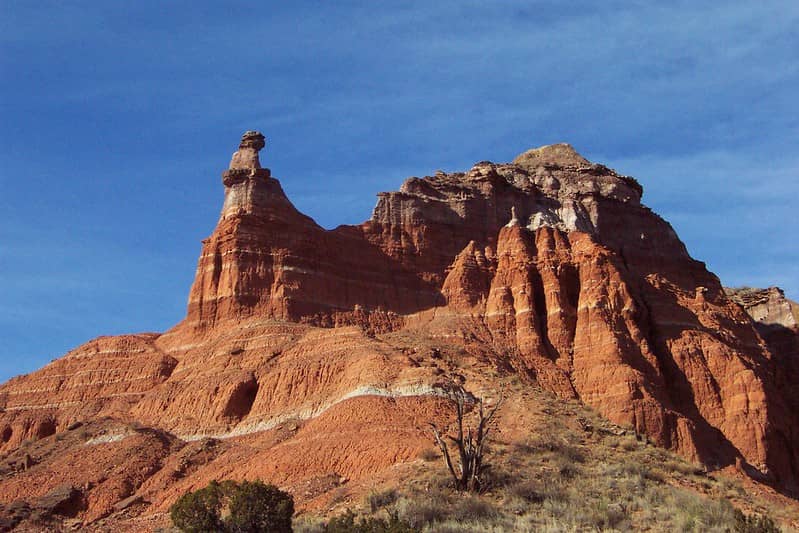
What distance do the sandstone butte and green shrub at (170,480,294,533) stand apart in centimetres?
941

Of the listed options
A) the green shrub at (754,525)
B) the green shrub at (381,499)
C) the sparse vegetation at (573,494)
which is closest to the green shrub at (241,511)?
the sparse vegetation at (573,494)

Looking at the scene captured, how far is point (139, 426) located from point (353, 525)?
102ft

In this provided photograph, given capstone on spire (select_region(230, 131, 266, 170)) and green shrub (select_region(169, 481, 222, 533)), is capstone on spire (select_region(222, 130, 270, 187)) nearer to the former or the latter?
capstone on spire (select_region(230, 131, 266, 170))

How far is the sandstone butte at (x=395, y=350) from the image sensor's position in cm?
6788

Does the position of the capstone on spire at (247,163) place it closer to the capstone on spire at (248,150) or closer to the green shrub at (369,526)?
the capstone on spire at (248,150)

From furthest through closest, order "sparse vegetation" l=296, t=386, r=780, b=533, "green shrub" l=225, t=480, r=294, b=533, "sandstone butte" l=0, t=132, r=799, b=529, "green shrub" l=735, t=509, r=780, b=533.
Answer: "sandstone butte" l=0, t=132, r=799, b=529, "sparse vegetation" l=296, t=386, r=780, b=533, "green shrub" l=225, t=480, r=294, b=533, "green shrub" l=735, t=509, r=780, b=533

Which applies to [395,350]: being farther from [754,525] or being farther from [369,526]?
[754,525]

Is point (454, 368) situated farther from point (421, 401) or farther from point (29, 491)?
point (29, 491)

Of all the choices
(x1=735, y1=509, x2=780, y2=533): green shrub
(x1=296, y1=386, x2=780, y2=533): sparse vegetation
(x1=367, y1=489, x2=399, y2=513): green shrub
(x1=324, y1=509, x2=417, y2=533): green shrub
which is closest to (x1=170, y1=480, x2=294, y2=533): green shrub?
(x1=296, y1=386, x2=780, y2=533): sparse vegetation

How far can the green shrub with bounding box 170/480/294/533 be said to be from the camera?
4803 centimetres

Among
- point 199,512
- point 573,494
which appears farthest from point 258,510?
point 573,494

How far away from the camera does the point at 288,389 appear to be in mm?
73625

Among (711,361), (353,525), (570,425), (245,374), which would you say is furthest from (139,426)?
(711,361)

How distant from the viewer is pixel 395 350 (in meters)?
74.1
